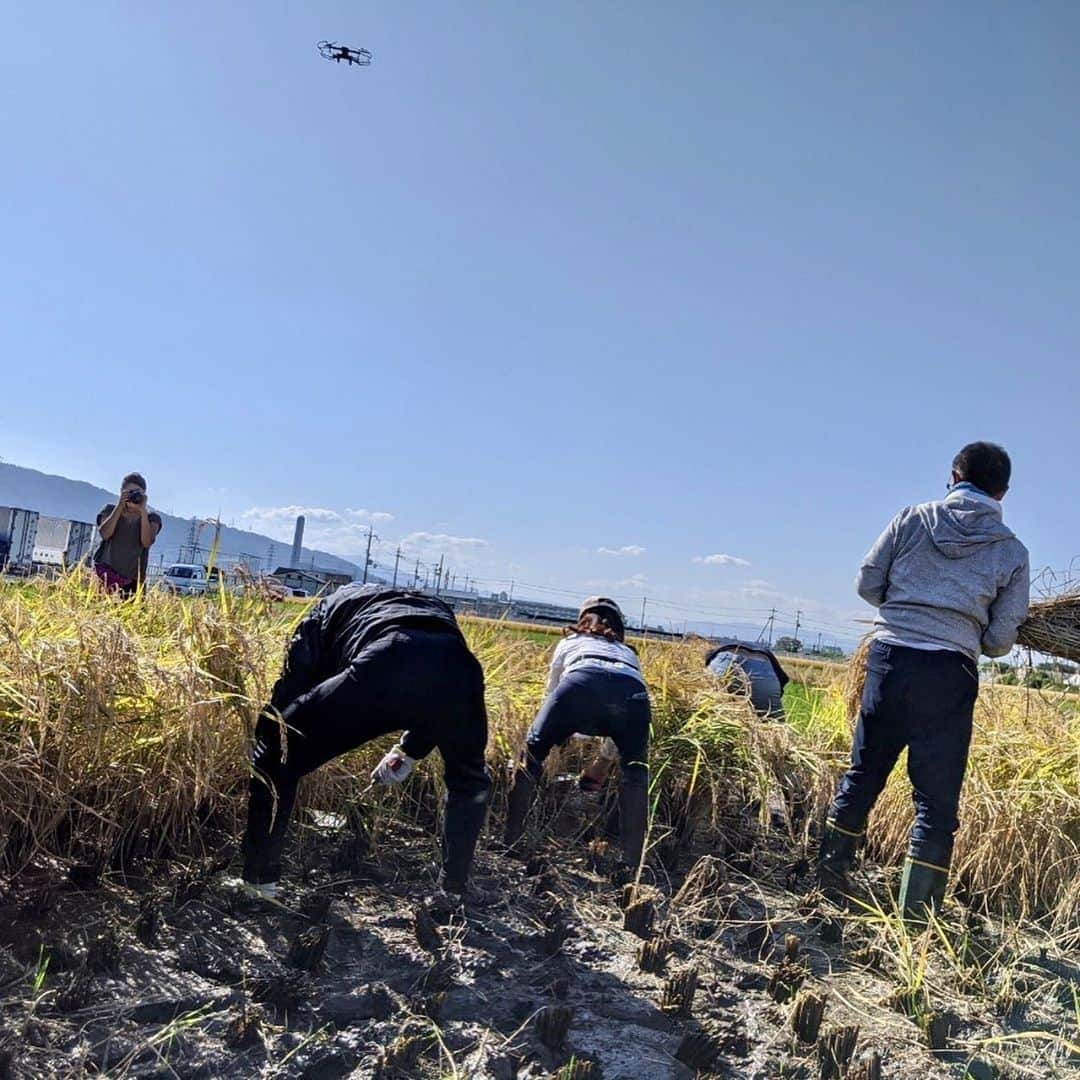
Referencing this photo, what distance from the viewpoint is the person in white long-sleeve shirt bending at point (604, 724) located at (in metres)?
3.39

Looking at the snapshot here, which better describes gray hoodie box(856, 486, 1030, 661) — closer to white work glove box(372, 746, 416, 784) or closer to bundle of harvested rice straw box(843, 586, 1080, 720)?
bundle of harvested rice straw box(843, 586, 1080, 720)

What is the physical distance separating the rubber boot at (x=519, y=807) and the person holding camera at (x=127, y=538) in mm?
2705

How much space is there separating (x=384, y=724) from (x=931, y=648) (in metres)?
1.95

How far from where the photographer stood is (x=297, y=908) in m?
2.73

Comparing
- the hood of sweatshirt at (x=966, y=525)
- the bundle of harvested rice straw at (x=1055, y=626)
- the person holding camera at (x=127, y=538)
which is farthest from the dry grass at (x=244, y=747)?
the hood of sweatshirt at (x=966, y=525)

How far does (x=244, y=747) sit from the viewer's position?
10.1 feet

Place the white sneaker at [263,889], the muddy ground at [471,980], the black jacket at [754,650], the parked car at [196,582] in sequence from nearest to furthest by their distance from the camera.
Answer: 1. the muddy ground at [471,980]
2. the white sneaker at [263,889]
3. the parked car at [196,582]
4. the black jacket at [754,650]

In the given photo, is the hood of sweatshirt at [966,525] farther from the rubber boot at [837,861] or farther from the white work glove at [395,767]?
the white work glove at [395,767]

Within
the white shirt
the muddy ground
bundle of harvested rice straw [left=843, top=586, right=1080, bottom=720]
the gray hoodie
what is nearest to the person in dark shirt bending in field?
the muddy ground

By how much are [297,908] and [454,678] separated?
0.91 metres

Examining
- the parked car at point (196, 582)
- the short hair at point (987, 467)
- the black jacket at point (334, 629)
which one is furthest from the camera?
the parked car at point (196, 582)

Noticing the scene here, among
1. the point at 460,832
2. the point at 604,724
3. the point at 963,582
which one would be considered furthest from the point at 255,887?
the point at 963,582

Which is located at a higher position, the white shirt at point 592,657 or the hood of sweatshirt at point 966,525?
the hood of sweatshirt at point 966,525

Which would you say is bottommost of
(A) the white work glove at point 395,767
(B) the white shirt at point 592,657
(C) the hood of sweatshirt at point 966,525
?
(A) the white work glove at point 395,767
